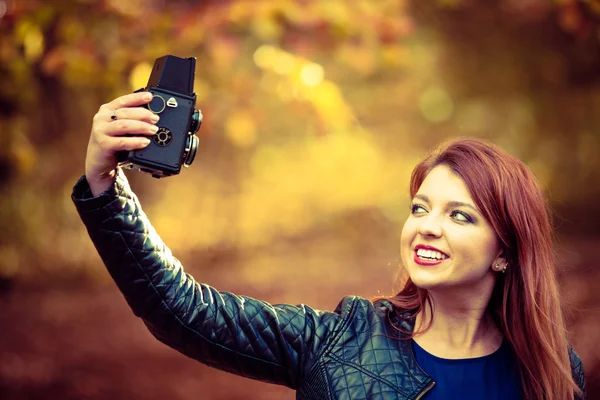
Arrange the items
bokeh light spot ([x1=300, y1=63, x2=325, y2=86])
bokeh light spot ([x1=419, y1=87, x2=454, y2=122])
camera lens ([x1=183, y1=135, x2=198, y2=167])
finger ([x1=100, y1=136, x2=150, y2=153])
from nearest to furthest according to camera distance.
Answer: finger ([x1=100, y1=136, x2=150, y2=153])
camera lens ([x1=183, y1=135, x2=198, y2=167])
bokeh light spot ([x1=300, y1=63, x2=325, y2=86])
bokeh light spot ([x1=419, y1=87, x2=454, y2=122])

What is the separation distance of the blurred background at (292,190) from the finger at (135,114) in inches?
140

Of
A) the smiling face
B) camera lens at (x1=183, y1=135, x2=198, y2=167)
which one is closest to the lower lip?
the smiling face

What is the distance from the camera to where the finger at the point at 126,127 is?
1488mm

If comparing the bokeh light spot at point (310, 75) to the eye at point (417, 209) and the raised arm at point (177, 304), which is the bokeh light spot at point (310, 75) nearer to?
the eye at point (417, 209)

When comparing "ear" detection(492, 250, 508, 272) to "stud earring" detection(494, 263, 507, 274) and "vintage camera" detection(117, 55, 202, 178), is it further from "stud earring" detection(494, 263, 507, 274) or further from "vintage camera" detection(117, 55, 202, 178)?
"vintage camera" detection(117, 55, 202, 178)

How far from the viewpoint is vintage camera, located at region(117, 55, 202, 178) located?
1.53 meters

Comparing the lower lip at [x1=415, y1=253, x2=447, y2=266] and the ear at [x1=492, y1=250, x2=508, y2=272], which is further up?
the ear at [x1=492, y1=250, x2=508, y2=272]

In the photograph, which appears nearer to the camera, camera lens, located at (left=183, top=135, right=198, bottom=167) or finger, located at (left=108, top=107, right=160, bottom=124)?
finger, located at (left=108, top=107, right=160, bottom=124)

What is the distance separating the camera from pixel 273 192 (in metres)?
6.69

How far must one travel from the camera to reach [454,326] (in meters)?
1.95

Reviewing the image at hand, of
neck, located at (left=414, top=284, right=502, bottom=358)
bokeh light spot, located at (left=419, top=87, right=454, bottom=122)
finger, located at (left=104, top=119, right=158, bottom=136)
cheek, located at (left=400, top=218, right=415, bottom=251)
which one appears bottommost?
neck, located at (left=414, top=284, right=502, bottom=358)

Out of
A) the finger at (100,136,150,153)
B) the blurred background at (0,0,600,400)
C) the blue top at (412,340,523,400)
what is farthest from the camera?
the blurred background at (0,0,600,400)

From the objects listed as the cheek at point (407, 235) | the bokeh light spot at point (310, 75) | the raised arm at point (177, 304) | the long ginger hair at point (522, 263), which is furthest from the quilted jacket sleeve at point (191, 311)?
the bokeh light spot at point (310, 75)

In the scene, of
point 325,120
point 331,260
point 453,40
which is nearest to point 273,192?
point 331,260
